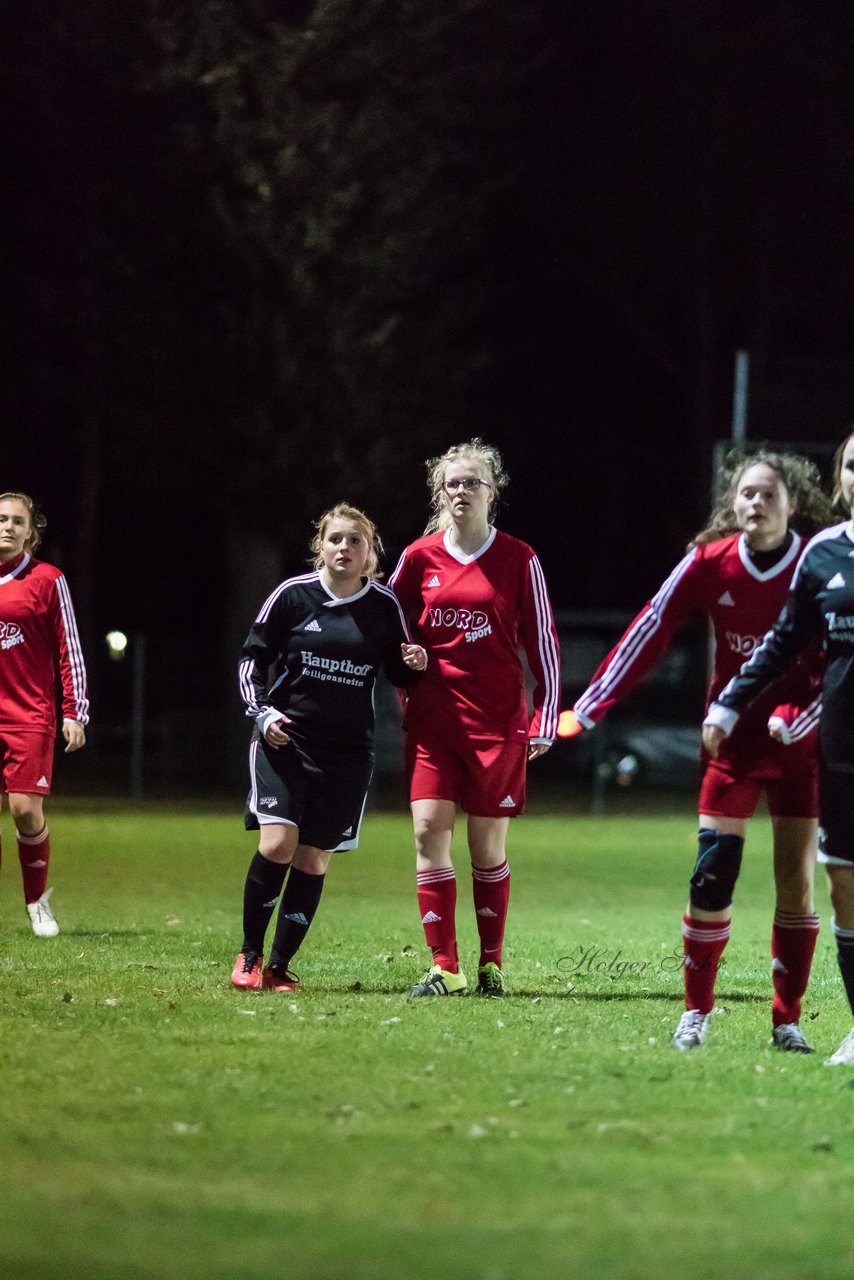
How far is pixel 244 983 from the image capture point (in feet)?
27.2

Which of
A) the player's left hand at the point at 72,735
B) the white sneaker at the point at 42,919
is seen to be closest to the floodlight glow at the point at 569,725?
the player's left hand at the point at 72,735

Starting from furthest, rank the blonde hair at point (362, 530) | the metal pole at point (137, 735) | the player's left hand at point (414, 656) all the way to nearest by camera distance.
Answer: the metal pole at point (137, 735) < the blonde hair at point (362, 530) < the player's left hand at point (414, 656)

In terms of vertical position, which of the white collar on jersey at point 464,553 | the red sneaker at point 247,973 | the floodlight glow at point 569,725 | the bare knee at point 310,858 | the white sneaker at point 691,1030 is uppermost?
the white collar on jersey at point 464,553

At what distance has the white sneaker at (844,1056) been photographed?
6539mm

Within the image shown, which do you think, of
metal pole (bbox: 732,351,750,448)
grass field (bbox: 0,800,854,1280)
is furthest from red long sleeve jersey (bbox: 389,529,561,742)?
metal pole (bbox: 732,351,750,448)

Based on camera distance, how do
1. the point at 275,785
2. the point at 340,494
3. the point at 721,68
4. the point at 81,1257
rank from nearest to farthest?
the point at 81,1257 < the point at 275,785 < the point at 340,494 < the point at 721,68

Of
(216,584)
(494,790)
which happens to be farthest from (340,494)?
(494,790)

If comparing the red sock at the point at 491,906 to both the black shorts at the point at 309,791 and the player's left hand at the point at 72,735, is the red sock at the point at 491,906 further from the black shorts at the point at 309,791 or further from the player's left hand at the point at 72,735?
the player's left hand at the point at 72,735

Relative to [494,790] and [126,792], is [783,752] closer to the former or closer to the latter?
[494,790]

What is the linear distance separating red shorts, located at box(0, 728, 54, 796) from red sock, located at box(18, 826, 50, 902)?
37 centimetres

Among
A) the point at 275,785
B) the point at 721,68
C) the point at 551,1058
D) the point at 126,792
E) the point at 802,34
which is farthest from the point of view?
the point at 721,68

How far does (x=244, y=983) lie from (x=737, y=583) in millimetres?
2890

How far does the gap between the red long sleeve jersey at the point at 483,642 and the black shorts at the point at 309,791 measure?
1.33ft

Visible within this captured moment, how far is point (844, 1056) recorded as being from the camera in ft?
21.6
